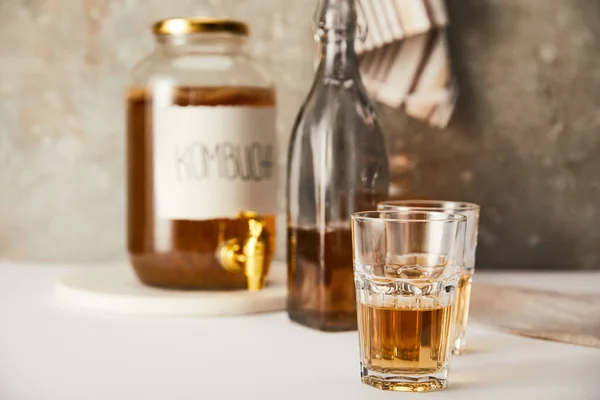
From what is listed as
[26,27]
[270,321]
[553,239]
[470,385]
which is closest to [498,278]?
[553,239]

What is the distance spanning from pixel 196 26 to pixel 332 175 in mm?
275

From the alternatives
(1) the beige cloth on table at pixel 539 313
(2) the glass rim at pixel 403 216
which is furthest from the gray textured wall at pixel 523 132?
A: (2) the glass rim at pixel 403 216

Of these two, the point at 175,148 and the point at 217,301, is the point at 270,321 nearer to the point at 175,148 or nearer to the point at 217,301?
the point at 217,301

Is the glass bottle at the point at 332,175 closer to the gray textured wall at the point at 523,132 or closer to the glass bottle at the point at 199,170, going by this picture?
the glass bottle at the point at 199,170

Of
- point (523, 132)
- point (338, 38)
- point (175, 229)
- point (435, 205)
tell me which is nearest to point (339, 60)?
point (338, 38)

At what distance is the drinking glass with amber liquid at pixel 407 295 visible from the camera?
2.15ft

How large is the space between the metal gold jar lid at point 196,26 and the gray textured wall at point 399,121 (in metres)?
0.22

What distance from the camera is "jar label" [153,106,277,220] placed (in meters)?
0.98

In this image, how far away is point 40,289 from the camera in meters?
1.07

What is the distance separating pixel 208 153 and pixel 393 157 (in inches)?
13.0

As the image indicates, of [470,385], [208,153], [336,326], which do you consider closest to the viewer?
[470,385]

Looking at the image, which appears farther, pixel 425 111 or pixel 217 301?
pixel 425 111

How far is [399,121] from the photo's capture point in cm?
121

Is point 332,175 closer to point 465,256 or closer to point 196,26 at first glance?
point 465,256
